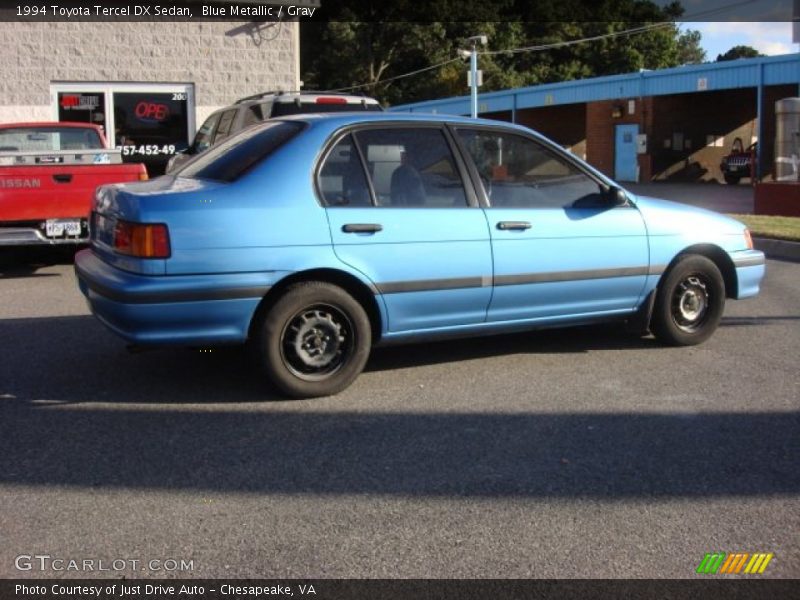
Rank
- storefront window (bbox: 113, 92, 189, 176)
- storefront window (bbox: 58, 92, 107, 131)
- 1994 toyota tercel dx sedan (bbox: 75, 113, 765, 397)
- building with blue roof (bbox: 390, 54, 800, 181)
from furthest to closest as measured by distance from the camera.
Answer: building with blue roof (bbox: 390, 54, 800, 181) < storefront window (bbox: 113, 92, 189, 176) < storefront window (bbox: 58, 92, 107, 131) < 1994 toyota tercel dx sedan (bbox: 75, 113, 765, 397)

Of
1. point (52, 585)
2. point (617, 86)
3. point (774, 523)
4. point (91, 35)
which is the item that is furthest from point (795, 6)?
point (52, 585)

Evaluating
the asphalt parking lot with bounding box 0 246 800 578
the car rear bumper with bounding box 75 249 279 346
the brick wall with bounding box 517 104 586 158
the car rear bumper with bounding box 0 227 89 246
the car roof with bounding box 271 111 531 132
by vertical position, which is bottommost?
the asphalt parking lot with bounding box 0 246 800 578

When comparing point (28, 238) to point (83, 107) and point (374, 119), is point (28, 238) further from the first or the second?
point (83, 107)

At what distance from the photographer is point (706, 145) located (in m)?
35.9

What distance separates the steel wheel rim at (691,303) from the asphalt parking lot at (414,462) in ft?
0.70

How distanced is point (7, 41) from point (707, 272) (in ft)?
44.9

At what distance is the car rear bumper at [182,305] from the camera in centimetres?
492

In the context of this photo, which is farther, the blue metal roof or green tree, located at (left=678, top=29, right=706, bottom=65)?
green tree, located at (left=678, top=29, right=706, bottom=65)

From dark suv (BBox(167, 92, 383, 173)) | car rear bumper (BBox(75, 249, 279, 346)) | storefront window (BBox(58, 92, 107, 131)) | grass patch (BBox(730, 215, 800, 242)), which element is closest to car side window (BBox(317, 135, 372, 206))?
car rear bumper (BBox(75, 249, 279, 346))

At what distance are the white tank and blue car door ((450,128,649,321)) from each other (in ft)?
44.8

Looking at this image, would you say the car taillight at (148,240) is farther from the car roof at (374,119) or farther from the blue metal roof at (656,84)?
the blue metal roof at (656,84)

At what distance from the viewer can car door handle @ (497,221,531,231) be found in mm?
5805

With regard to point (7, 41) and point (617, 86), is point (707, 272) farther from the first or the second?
point (617, 86)

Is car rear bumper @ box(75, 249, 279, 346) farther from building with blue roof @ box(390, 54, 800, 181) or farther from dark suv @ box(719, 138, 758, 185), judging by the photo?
dark suv @ box(719, 138, 758, 185)
